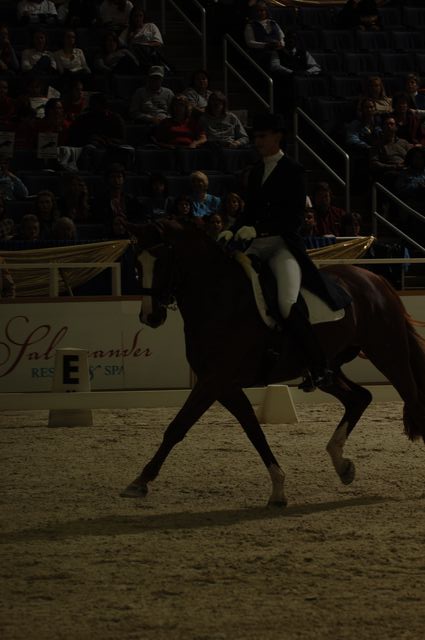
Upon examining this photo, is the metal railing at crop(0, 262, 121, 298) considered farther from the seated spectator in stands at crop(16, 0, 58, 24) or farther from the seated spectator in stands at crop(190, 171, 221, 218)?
the seated spectator in stands at crop(16, 0, 58, 24)

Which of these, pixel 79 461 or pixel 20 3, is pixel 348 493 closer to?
pixel 79 461

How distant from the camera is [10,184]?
1463cm

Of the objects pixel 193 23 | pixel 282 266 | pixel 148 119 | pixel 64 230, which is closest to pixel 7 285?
pixel 64 230

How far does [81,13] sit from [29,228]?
5.70 metres

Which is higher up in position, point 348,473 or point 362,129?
point 362,129

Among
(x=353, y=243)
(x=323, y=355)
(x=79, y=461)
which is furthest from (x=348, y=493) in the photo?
(x=353, y=243)

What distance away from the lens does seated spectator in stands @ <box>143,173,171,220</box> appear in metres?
14.5

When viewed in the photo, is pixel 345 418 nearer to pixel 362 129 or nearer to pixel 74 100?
pixel 74 100

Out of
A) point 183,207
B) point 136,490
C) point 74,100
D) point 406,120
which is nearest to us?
point 136,490

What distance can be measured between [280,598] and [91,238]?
9283mm

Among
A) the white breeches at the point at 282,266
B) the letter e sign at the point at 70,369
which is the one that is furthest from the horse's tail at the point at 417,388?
the letter e sign at the point at 70,369

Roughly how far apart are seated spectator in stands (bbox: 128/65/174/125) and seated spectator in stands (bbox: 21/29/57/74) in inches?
45.2

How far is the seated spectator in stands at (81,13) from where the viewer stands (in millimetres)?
17875

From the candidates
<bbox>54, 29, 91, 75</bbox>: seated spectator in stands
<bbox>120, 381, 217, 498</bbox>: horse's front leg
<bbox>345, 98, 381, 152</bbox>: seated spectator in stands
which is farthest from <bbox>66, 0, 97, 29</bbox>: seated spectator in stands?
<bbox>120, 381, 217, 498</bbox>: horse's front leg
